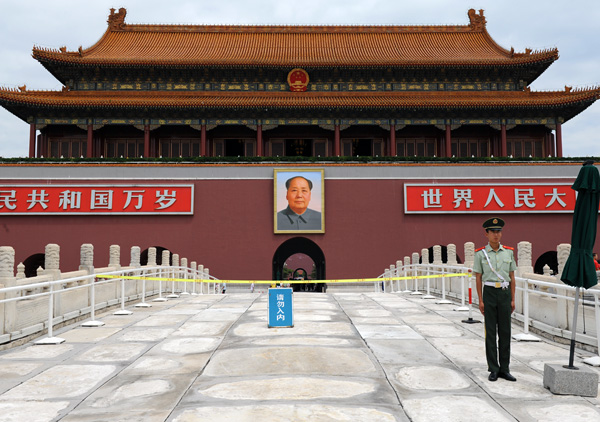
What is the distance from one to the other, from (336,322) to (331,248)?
14.6 m

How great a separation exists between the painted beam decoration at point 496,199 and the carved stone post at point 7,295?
62.2 ft

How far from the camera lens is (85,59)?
89.1 ft

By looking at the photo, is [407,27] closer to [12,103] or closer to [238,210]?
[238,210]

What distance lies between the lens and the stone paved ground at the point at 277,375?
457cm

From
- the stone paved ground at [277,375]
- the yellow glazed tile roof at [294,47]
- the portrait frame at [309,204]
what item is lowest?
the stone paved ground at [277,375]

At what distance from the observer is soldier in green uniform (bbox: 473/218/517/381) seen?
18.5 ft

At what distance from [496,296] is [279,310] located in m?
4.10

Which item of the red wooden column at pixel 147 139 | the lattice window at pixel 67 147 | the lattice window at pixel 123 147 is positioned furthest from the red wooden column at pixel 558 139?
the lattice window at pixel 67 147

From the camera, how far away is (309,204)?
24062mm

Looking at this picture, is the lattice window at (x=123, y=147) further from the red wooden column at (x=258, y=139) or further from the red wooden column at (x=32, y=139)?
the red wooden column at (x=258, y=139)

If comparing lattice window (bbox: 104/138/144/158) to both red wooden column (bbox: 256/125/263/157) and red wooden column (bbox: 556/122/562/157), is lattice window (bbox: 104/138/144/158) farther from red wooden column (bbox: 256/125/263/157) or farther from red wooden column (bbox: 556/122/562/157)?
red wooden column (bbox: 556/122/562/157)

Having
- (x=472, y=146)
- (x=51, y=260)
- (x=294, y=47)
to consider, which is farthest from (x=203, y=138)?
(x=51, y=260)

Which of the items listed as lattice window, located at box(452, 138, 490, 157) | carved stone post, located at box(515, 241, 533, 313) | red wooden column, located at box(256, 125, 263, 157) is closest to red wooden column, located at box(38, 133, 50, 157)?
red wooden column, located at box(256, 125, 263, 157)

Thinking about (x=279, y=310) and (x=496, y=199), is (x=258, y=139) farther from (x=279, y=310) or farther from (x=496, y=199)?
(x=279, y=310)
